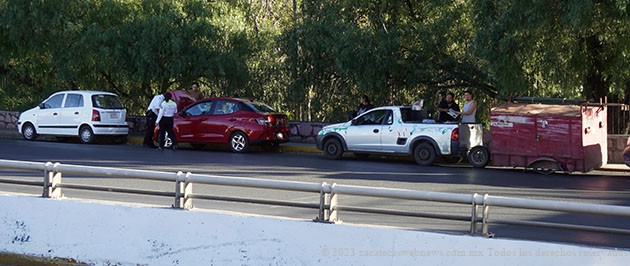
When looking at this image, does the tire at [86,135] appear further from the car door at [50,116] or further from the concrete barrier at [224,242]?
the concrete barrier at [224,242]

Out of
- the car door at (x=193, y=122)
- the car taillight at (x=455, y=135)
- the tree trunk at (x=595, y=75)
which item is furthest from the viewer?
the car door at (x=193, y=122)

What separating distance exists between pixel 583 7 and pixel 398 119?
15.8ft

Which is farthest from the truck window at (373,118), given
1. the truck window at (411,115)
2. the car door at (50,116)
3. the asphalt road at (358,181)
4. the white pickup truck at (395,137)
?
the car door at (50,116)

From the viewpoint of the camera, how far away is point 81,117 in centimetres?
2305

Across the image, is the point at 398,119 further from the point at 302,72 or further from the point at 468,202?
the point at 468,202

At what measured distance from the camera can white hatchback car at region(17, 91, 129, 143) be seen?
2298cm

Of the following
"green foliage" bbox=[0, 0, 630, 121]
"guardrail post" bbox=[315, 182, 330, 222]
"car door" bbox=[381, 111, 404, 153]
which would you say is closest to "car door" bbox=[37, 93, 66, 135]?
"green foliage" bbox=[0, 0, 630, 121]

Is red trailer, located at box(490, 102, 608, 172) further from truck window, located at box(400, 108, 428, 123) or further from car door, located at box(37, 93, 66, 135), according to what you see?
car door, located at box(37, 93, 66, 135)

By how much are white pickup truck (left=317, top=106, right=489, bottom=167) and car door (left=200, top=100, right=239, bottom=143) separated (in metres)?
2.57

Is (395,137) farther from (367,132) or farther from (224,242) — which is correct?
(224,242)

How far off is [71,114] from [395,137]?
396 inches

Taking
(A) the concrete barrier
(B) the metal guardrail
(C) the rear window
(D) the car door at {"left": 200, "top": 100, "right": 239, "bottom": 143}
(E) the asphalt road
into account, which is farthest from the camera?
(C) the rear window

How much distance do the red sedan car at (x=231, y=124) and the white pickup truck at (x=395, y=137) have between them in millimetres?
1599

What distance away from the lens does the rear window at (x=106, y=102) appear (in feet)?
75.9
